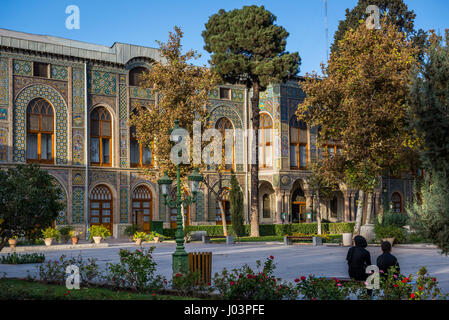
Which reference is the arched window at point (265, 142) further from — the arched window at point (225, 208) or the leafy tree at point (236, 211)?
the leafy tree at point (236, 211)

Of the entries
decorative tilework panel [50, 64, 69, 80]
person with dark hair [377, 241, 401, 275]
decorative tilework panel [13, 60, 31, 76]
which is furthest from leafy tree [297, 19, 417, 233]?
decorative tilework panel [13, 60, 31, 76]

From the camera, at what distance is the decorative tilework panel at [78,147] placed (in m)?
32.4

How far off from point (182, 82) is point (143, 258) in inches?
741

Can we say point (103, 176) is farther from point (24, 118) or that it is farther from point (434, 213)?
point (434, 213)

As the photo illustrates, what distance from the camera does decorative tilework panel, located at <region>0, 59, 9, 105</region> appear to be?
99.1ft

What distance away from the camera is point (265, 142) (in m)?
38.5

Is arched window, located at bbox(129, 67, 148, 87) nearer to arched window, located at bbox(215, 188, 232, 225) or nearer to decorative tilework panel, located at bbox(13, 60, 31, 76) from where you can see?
decorative tilework panel, located at bbox(13, 60, 31, 76)

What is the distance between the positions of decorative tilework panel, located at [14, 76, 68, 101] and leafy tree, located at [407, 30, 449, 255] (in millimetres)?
26086

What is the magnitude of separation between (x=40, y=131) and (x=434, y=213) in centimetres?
2659

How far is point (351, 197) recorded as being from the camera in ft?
131

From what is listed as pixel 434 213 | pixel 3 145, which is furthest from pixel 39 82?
pixel 434 213
